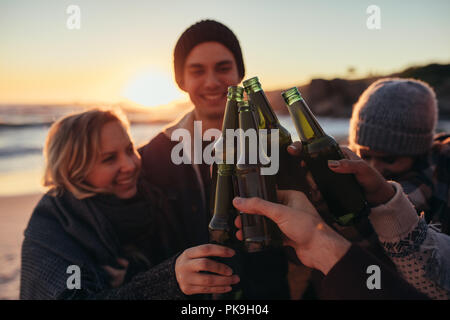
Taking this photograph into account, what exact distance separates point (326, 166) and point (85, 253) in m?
1.48

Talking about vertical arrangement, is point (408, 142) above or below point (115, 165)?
above

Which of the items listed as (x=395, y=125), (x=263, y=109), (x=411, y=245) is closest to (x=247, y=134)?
(x=263, y=109)

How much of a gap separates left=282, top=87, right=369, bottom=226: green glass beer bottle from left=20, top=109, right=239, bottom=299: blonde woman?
788 millimetres

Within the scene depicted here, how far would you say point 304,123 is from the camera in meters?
1.12

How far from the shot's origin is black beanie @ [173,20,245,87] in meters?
2.58

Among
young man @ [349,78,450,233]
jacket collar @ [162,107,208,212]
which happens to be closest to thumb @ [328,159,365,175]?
young man @ [349,78,450,233]

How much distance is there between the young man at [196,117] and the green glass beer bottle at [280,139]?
0.96m

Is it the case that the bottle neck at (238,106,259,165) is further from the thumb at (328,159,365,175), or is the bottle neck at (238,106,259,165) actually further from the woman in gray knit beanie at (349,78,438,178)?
the woman in gray knit beanie at (349,78,438,178)

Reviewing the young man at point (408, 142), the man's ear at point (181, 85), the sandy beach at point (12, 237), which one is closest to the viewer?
the young man at point (408, 142)

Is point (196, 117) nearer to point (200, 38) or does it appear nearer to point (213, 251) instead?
point (200, 38)

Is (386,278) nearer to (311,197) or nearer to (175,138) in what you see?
(311,197)

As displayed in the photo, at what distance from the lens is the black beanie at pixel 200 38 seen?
2.58 m

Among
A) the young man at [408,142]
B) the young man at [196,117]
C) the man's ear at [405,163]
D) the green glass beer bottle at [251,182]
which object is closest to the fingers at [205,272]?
the green glass beer bottle at [251,182]

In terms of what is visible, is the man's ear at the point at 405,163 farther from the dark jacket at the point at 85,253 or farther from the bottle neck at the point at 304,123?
the dark jacket at the point at 85,253
